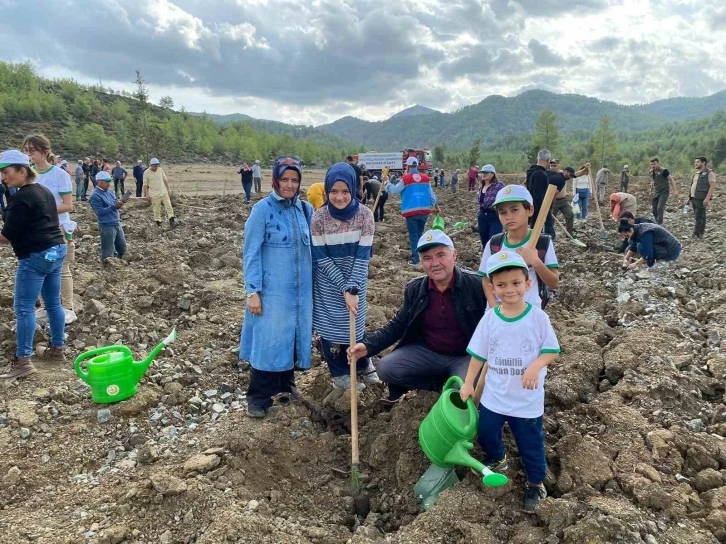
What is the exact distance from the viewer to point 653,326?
482 cm

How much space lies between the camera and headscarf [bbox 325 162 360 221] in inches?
134

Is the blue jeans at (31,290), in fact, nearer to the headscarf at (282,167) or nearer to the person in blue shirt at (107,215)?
the headscarf at (282,167)

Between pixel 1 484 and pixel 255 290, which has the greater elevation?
pixel 255 290

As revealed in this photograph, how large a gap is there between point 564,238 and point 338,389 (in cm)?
801

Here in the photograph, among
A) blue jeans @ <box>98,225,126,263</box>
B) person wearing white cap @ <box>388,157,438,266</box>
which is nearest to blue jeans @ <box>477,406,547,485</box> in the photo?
person wearing white cap @ <box>388,157,438,266</box>

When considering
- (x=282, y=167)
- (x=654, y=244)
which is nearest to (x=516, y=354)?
(x=282, y=167)

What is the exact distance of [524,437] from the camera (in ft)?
8.11

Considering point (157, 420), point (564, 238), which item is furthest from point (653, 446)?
point (564, 238)

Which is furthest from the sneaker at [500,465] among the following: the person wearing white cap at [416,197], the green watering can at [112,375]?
the person wearing white cap at [416,197]

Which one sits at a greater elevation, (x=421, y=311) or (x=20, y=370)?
(x=421, y=311)

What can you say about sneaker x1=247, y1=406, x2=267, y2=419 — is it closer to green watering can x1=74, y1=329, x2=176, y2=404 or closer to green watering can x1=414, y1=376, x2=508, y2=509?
green watering can x1=74, y1=329, x2=176, y2=404

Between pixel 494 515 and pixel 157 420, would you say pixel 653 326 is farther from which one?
pixel 157 420

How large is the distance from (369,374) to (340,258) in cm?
103

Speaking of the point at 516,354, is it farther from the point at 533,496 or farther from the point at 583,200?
the point at 583,200
